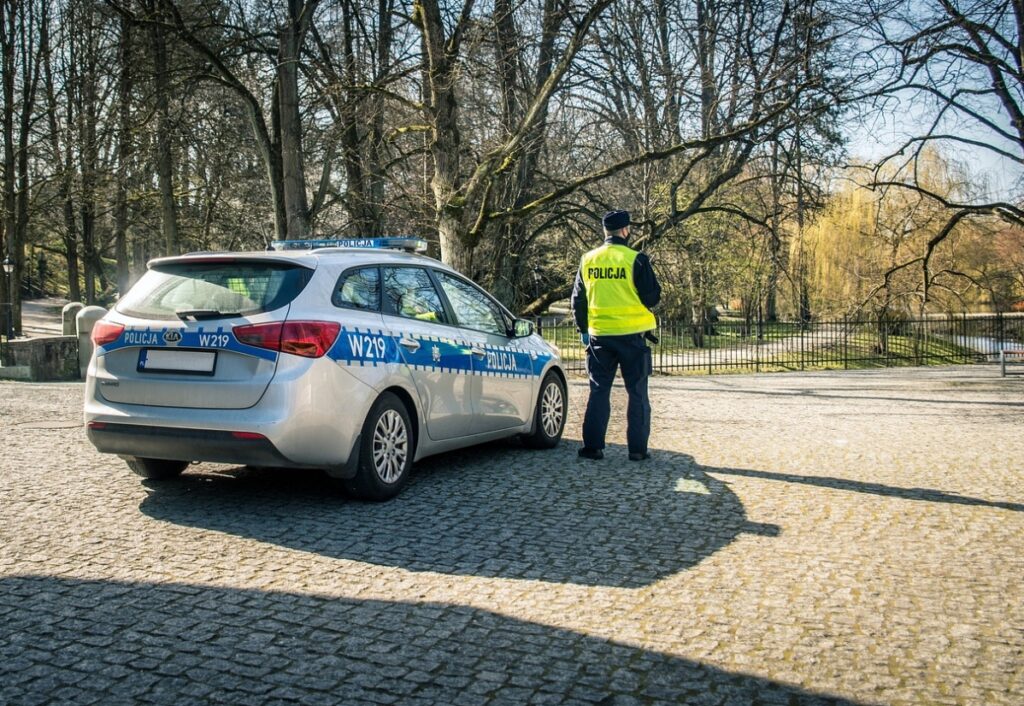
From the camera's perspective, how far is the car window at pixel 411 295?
267 inches

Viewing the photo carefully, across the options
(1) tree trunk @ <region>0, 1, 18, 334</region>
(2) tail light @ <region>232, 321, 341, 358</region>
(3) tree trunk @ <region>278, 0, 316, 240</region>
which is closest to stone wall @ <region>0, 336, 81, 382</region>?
(3) tree trunk @ <region>278, 0, 316, 240</region>

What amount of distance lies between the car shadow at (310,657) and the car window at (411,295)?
9.22ft

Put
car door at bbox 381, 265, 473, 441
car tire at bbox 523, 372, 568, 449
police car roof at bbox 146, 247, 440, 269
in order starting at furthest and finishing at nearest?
1. car tire at bbox 523, 372, 568, 449
2. car door at bbox 381, 265, 473, 441
3. police car roof at bbox 146, 247, 440, 269

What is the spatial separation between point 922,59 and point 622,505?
43.9 feet

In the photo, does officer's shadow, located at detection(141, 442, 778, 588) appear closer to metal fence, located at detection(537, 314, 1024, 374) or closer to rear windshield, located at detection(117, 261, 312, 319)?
rear windshield, located at detection(117, 261, 312, 319)

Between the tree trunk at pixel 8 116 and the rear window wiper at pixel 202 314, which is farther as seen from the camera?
the tree trunk at pixel 8 116

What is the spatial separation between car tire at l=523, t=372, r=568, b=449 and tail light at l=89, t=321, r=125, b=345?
3699 mm

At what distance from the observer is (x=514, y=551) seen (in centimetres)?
520

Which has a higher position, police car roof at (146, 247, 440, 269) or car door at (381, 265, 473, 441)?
police car roof at (146, 247, 440, 269)

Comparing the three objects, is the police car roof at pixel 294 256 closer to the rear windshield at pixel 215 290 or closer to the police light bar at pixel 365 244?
the rear windshield at pixel 215 290

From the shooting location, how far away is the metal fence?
21.7 meters

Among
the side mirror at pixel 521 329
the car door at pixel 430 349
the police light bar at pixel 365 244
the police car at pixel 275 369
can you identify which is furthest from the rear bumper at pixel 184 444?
the side mirror at pixel 521 329

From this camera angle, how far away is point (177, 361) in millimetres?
5926

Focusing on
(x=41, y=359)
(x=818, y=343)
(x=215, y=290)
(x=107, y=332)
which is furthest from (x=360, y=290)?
(x=818, y=343)
